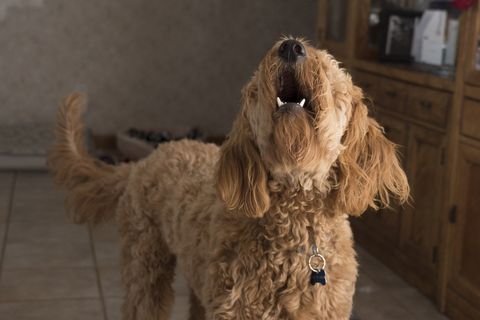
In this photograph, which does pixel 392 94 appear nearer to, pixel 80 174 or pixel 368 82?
pixel 368 82

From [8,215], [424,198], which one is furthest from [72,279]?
[424,198]

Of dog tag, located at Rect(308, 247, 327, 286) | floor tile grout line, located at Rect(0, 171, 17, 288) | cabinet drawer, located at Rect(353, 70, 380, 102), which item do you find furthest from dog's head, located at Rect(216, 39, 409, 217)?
floor tile grout line, located at Rect(0, 171, 17, 288)

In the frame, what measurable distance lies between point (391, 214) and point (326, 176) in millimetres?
1864

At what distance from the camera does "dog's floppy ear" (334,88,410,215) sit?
55.0 inches

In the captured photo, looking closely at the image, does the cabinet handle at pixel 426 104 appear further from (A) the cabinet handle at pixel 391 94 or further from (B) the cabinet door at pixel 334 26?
(B) the cabinet door at pixel 334 26

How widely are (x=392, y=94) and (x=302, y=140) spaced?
1.99 meters

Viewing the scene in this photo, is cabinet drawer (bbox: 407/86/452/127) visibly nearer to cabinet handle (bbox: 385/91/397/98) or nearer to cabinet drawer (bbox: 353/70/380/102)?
cabinet handle (bbox: 385/91/397/98)

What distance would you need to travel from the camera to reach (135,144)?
4648mm

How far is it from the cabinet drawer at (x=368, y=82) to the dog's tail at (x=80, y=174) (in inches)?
67.3

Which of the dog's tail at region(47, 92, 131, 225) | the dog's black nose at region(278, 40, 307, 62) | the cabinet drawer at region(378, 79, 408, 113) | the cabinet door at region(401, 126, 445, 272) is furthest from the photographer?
the cabinet drawer at region(378, 79, 408, 113)

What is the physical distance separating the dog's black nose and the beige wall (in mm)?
A: 4159

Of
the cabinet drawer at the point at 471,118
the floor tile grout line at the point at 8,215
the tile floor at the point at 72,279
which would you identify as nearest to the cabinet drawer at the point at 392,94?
the cabinet drawer at the point at 471,118

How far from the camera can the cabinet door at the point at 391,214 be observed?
305cm

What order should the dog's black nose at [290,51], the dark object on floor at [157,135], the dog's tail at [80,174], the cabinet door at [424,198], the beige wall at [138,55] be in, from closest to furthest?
the dog's black nose at [290,51], the dog's tail at [80,174], the cabinet door at [424,198], the dark object on floor at [157,135], the beige wall at [138,55]
